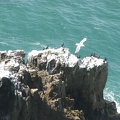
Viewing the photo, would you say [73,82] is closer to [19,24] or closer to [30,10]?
[19,24]

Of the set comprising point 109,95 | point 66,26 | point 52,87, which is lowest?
point 52,87

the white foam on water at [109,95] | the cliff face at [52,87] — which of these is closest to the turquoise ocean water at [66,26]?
the white foam on water at [109,95]

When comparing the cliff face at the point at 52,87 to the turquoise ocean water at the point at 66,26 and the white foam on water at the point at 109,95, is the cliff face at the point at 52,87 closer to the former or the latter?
the white foam on water at the point at 109,95

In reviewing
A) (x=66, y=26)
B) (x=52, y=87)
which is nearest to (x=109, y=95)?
(x=66, y=26)

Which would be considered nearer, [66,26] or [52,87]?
[52,87]

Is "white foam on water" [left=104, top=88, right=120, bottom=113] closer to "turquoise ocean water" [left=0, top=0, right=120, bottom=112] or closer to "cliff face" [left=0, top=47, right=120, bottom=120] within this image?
"turquoise ocean water" [left=0, top=0, right=120, bottom=112]

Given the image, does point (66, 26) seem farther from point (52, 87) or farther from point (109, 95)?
point (52, 87)
